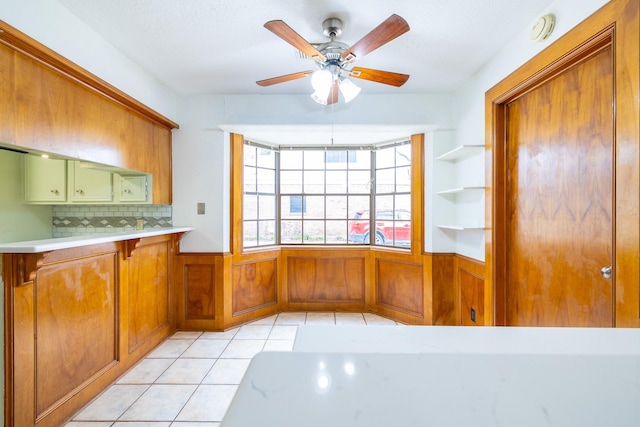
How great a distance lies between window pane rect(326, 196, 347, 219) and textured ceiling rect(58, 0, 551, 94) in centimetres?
147

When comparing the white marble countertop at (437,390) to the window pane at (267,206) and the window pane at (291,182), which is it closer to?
the window pane at (267,206)

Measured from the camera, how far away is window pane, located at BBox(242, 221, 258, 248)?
3.29 meters

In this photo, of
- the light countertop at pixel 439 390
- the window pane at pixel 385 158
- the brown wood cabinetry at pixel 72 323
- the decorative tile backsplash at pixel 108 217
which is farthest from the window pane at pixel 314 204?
the light countertop at pixel 439 390

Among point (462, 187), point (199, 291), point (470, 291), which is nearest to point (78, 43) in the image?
point (199, 291)

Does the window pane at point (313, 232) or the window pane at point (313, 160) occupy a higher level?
the window pane at point (313, 160)

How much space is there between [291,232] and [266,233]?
32cm

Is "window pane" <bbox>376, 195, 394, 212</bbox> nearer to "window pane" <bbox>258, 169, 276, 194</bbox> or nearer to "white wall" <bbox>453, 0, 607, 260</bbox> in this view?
"white wall" <bbox>453, 0, 607, 260</bbox>

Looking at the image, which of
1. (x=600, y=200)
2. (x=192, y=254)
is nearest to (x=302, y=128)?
(x=192, y=254)

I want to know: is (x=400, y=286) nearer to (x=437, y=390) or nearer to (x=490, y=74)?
(x=490, y=74)

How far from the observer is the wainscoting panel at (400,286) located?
307 centimetres

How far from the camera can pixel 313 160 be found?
3639mm

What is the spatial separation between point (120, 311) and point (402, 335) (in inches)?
91.8

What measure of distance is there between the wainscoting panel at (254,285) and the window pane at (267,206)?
0.54 m

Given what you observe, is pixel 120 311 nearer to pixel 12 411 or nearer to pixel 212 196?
pixel 12 411
